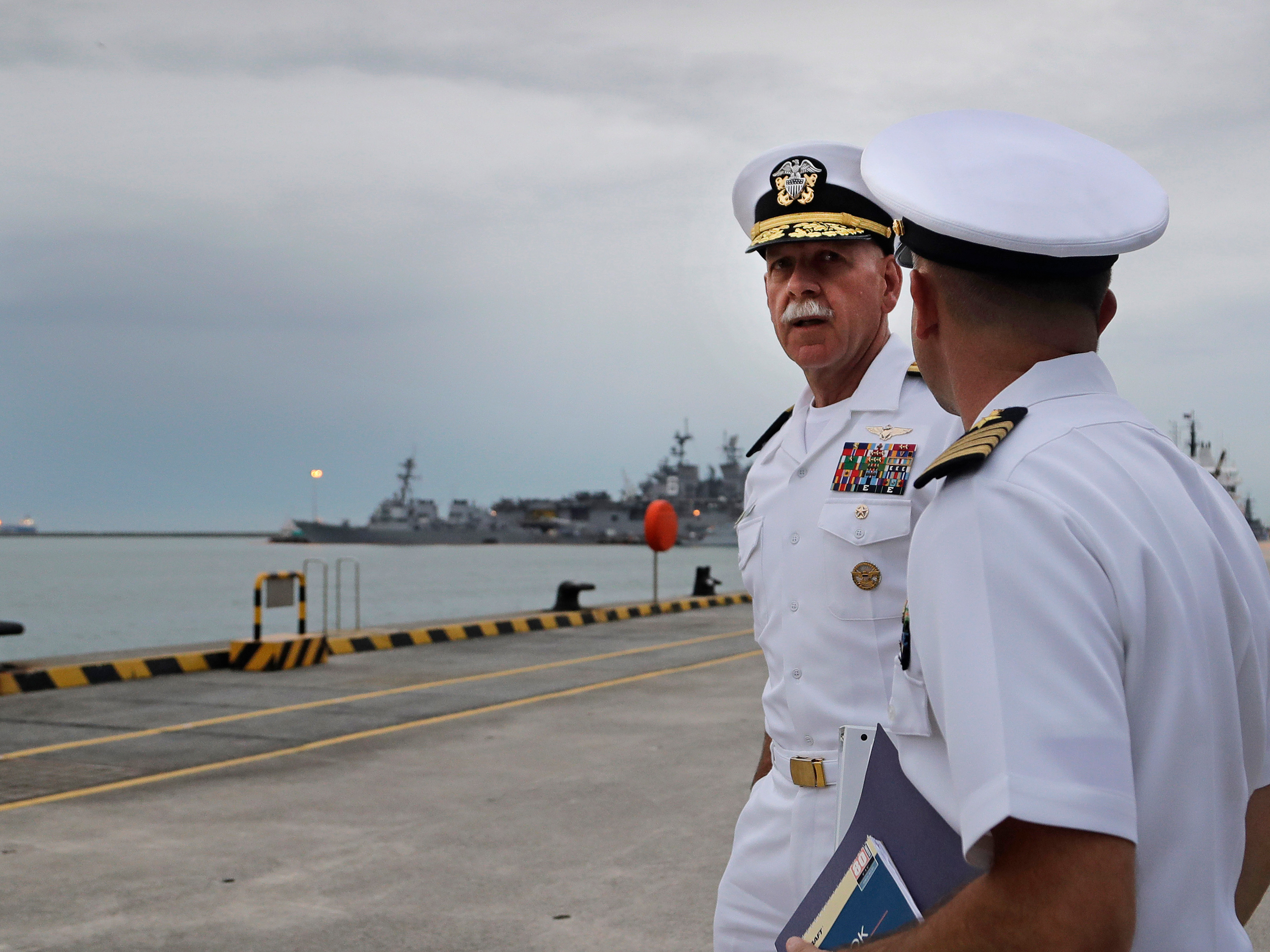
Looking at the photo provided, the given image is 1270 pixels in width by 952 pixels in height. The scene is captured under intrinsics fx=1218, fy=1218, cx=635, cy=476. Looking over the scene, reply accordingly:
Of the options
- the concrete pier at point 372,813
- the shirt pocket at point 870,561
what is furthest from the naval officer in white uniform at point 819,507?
the concrete pier at point 372,813

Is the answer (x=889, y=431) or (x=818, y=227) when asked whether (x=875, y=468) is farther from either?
(x=818, y=227)

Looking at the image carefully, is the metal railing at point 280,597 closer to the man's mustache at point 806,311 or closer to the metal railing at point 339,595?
the metal railing at point 339,595

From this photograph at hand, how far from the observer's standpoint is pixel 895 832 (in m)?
1.24

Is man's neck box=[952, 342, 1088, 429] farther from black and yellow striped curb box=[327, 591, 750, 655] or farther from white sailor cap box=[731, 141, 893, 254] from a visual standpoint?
black and yellow striped curb box=[327, 591, 750, 655]

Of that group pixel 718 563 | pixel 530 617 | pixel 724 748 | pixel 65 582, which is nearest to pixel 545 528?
pixel 718 563

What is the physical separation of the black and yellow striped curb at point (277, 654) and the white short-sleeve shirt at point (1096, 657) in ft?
36.0

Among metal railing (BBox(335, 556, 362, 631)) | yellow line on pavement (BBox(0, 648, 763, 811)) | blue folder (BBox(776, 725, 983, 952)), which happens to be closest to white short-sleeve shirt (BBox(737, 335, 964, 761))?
blue folder (BBox(776, 725, 983, 952))

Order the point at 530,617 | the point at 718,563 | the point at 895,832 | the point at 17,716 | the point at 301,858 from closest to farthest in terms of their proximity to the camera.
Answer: the point at 895,832, the point at 301,858, the point at 17,716, the point at 530,617, the point at 718,563

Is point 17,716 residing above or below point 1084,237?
below

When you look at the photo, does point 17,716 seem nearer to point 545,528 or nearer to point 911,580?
point 911,580

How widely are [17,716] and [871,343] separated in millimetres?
8173

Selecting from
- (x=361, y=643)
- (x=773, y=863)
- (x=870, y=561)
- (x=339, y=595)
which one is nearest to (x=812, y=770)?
(x=773, y=863)

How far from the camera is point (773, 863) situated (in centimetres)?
227

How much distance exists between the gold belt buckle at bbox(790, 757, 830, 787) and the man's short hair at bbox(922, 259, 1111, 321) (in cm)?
127
